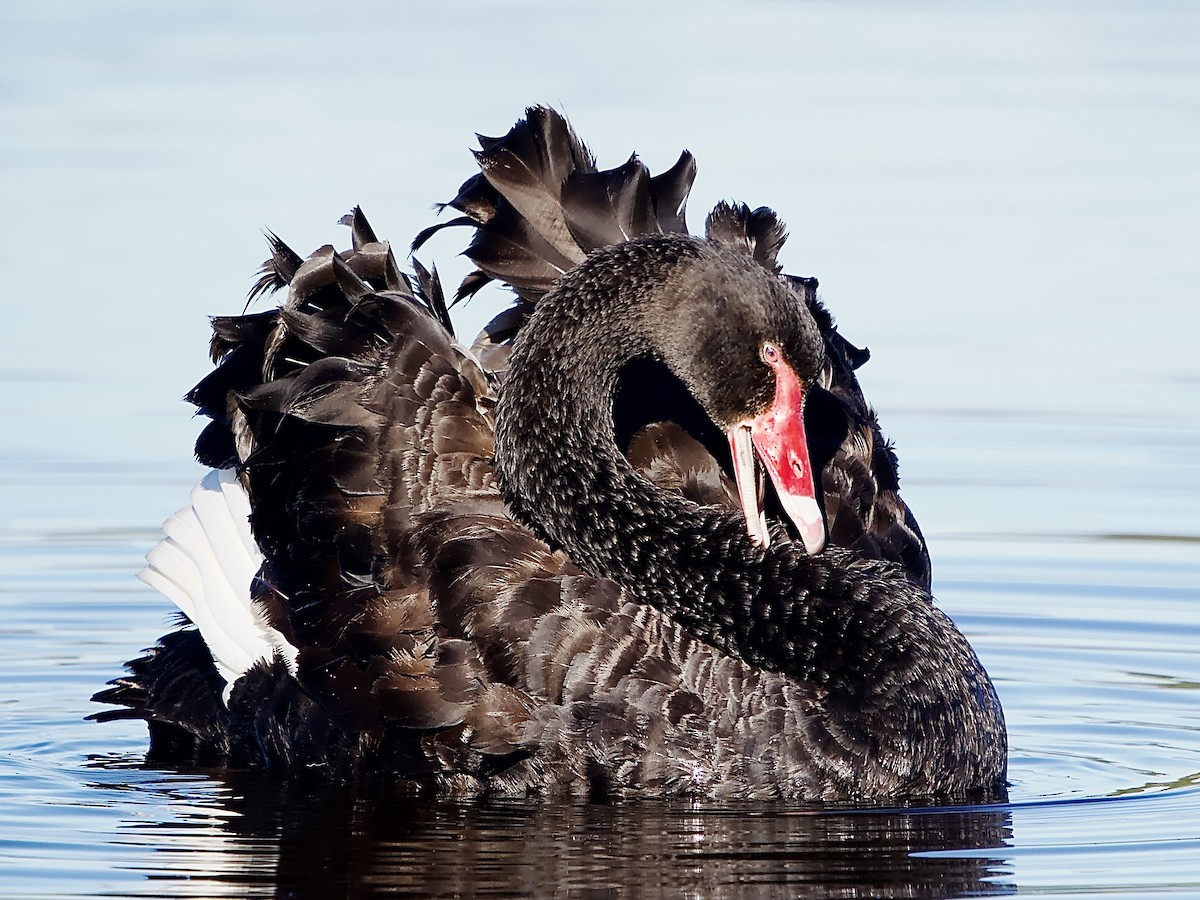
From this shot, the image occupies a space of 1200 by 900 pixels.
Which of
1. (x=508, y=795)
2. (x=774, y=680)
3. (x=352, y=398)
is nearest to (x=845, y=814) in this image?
(x=774, y=680)

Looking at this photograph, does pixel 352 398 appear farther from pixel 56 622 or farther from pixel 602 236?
pixel 56 622

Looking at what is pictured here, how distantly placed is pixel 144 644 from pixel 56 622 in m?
0.46

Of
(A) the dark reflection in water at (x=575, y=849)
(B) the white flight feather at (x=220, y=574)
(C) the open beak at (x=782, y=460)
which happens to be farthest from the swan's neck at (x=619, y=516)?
(B) the white flight feather at (x=220, y=574)

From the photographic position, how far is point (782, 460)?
7.91 m

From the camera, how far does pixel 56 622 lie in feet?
34.5

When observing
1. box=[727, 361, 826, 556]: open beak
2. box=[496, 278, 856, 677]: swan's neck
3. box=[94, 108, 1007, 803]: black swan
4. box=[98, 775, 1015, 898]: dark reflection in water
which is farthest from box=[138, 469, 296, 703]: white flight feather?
box=[727, 361, 826, 556]: open beak

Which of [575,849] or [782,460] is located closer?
[575,849]

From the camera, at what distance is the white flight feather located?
27.5ft

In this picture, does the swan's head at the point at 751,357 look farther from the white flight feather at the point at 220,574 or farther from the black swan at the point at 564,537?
the white flight feather at the point at 220,574

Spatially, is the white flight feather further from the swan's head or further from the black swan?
the swan's head

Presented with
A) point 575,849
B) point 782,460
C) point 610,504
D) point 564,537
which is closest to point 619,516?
point 610,504

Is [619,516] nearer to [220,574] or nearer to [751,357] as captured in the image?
[751,357]

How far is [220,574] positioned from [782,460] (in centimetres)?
228

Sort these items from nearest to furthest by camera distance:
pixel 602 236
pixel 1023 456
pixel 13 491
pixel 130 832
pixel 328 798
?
1. pixel 130 832
2. pixel 328 798
3. pixel 602 236
4. pixel 13 491
5. pixel 1023 456
